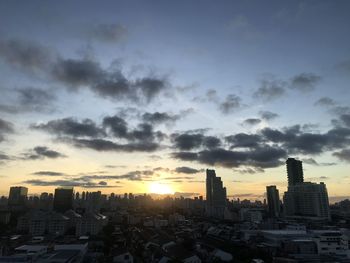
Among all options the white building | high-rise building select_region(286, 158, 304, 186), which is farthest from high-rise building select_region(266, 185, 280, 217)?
the white building

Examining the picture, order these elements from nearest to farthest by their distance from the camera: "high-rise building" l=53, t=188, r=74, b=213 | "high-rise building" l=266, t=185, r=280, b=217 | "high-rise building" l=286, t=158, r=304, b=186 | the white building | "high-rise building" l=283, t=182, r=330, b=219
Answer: the white building
"high-rise building" l=283, t=182, r=330, b=219
"high-rise building" l=53, t=188, r=74, b=213
"high-rise building" l=266, t=185, r=280, b=217
"high-rise building" l=286, t=158, r=304, b=186

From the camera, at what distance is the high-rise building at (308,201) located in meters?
75.3

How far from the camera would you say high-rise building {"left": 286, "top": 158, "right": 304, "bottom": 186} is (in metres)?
95.1

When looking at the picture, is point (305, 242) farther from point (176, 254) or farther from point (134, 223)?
point (134, 223)

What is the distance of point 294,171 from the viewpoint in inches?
3792

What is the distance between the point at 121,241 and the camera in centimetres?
4062

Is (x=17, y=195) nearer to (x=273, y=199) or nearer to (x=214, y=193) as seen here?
(x=214, y=193)

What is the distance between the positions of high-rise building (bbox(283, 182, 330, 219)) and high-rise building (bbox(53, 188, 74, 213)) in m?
60.7

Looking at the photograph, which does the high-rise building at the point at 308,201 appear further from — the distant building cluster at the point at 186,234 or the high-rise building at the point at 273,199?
the high-rise building at the point at 273,199

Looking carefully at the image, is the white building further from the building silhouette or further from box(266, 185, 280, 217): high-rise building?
box(266, 185, 280, 217): high-rise building

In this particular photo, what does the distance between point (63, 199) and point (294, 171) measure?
229ft

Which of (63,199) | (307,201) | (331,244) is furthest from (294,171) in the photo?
(63,199)

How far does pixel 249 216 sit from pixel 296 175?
26.2 meters

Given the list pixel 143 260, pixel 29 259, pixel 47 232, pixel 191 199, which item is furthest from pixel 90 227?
pixel 191 199
